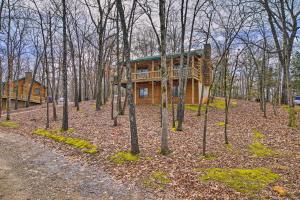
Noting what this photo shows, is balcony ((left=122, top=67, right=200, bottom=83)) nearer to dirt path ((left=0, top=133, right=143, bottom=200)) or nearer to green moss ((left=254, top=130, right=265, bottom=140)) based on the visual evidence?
green moss ((left=254, top=130, right=265, bottom=140))

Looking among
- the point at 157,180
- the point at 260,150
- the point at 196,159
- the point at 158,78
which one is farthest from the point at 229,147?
the point at 158,78

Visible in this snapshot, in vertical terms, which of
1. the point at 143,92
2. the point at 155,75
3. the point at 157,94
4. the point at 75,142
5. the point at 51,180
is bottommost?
the point at 51,180

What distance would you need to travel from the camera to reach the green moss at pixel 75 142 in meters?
9.07

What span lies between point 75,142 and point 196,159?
5868 mm

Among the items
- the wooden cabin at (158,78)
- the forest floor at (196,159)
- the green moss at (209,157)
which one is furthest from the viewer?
the wooden cabin at (158,78)

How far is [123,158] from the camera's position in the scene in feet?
25.5

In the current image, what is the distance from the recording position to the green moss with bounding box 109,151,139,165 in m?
7.55

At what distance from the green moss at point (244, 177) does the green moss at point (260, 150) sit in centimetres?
202

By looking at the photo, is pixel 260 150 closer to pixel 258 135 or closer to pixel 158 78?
pixel 258 135

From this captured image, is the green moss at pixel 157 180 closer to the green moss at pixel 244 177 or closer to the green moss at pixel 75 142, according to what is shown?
the green moss at pixel 244 177

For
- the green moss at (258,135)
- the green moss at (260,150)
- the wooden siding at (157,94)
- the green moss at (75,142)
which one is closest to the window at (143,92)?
the wooden siding at (157,94)

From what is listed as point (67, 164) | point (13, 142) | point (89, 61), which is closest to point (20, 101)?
point (89, 61)

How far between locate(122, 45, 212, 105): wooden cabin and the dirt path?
54.8 ft

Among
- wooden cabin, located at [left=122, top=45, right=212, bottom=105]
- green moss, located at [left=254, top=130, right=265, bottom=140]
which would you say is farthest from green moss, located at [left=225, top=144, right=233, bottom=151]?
wooden cabin, located at [left=122, top=45, right=212, bottom=105]
